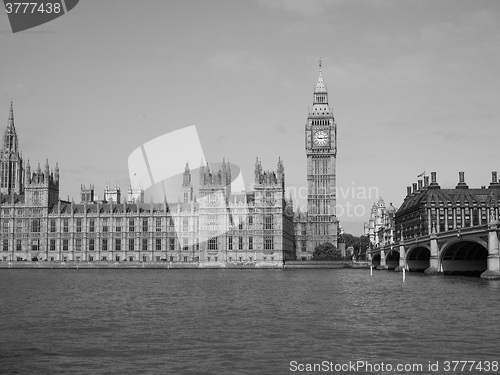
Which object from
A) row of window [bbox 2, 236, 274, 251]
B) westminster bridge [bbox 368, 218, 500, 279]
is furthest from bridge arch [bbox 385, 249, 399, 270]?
row of window [bbox 2, 236, 274, 251]

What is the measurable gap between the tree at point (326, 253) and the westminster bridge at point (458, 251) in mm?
22751

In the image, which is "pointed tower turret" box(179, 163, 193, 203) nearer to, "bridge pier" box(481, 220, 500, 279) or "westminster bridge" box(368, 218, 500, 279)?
"westminster bridge" box(368, 218, 500, 279)

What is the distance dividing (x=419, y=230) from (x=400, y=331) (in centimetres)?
11798

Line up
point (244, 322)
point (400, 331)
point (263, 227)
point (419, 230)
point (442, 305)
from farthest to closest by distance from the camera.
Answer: point (419, 230)
point (263, 227)
point (442, 305)
point (244, 322)
point (400, 331)

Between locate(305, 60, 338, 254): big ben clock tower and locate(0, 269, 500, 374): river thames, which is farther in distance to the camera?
locate(305, 60, 338, 254): big ben clock tower

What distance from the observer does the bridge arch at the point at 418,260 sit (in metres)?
116

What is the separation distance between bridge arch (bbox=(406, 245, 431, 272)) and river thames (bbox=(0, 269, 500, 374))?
6026 cm

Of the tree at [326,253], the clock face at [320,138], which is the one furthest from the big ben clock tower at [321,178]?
→ the tree at [326,253]

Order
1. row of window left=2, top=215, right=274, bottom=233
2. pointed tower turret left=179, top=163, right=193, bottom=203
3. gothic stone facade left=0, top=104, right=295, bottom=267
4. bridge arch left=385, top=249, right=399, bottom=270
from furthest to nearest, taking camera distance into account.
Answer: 1. pointed tower turret left=179, top=163, right=193, bottom=203
2. row of window left=2, top=215, right=274, bottom=233
3. gothic stone facade left=0, top=104, right=295, bottom=267
4. bridge arch left=385, top=249, right=399, bottom=270

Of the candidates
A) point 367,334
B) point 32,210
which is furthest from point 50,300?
point 32,210

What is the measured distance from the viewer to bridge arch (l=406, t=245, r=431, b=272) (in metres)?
116

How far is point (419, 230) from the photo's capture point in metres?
149

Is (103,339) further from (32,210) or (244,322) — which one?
(32,210)

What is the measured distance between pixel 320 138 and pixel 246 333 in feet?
465
